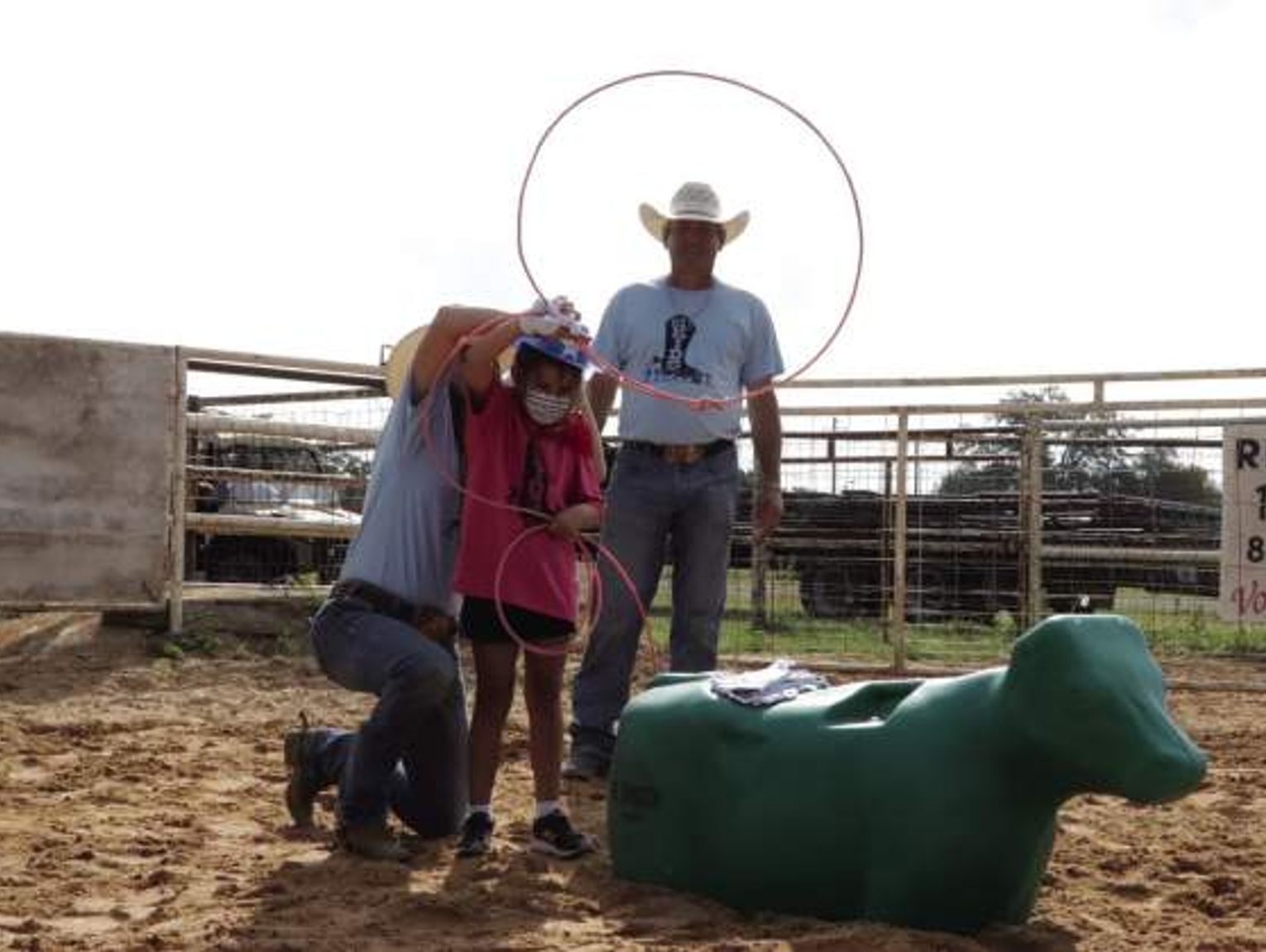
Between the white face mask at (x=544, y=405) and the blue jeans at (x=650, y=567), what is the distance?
1.21 m

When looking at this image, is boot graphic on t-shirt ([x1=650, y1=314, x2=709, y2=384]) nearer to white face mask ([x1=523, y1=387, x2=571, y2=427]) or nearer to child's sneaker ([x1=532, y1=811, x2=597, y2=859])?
white face mask ([x1=523, y1=387, x2=571, y2=427])

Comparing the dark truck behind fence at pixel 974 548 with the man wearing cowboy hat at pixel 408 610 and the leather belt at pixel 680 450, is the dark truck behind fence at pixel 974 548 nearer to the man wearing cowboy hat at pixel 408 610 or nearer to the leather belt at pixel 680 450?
the leather belt at pixel 680 450

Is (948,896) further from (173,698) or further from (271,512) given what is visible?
A: (271,512)

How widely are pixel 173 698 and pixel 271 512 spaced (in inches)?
131

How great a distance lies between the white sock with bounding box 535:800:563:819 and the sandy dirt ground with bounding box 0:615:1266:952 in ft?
0.34

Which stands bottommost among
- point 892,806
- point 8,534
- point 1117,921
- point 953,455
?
point 1117,921

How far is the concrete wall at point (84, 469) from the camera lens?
7.66 metres

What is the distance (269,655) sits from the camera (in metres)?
7.95

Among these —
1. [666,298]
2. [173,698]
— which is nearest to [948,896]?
[666,298]

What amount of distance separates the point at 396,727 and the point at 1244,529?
16.5 feet

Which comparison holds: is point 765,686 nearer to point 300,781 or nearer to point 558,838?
point 558,838

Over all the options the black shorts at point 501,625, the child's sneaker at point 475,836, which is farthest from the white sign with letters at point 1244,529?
the child's sneaker at point 475,836

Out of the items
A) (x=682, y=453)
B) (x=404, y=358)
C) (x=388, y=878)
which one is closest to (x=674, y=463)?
(x=682, y=453)

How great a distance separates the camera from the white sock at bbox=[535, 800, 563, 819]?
3.88m
